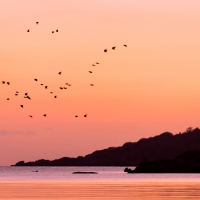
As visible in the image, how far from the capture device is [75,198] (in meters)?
91.3

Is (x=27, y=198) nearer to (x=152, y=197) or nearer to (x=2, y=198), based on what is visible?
(x=2, y=198)

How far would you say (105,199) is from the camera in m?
88.1

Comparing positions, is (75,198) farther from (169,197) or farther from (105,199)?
(169,197)

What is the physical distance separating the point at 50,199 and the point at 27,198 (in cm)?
433

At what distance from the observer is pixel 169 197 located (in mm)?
91562

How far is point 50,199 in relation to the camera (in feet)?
291

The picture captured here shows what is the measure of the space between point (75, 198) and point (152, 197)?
356 inches

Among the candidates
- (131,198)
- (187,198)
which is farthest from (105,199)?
(187,198)

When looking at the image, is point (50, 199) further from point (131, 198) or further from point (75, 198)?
point (131, 198)

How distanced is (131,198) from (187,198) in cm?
640

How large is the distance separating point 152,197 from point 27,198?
14.7 m

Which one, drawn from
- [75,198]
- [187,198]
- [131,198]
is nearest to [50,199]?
[75,198]

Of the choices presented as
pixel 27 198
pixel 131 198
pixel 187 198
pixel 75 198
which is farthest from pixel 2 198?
pixel 187 198

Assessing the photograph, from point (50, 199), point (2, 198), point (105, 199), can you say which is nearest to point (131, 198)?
point (105, 199)
